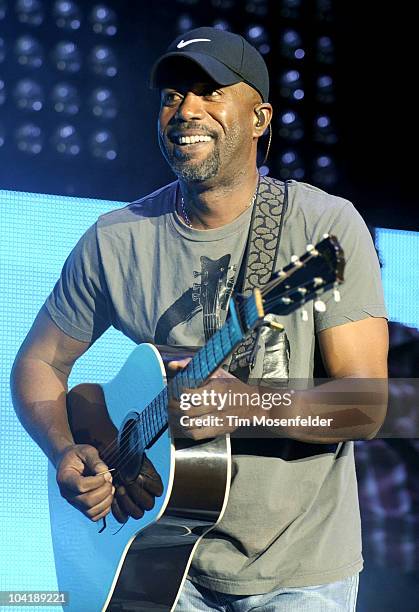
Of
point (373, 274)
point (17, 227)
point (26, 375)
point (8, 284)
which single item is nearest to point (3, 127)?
point (17, 227)

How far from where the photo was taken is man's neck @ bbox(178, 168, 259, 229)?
2.16 m

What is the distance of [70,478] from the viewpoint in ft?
7.04

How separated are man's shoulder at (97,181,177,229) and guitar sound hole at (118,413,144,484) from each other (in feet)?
1.56

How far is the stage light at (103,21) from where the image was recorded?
291 centimetres

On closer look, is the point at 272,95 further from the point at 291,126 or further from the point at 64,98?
the point at 64,98

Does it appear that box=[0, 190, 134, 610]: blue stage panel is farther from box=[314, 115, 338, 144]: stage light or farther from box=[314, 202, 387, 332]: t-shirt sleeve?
box=[314, 115, 338, 144]: stage light

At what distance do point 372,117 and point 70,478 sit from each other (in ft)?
5.49

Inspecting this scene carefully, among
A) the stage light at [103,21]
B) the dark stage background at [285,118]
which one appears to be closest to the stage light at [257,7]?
the dark stage background at [285,118]

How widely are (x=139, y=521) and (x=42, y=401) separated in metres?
0.50

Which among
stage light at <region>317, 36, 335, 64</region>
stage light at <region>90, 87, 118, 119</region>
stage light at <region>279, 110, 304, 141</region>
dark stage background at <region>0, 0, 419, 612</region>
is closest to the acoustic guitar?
dark stage background at <region>0, 0, 419, 612</region>

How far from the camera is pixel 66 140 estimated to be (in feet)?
9.41

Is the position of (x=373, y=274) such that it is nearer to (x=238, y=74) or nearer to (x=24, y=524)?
(x=238, y=74)

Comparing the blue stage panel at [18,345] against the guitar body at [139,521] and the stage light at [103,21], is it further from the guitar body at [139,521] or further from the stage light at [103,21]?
the stage light at [103,21]

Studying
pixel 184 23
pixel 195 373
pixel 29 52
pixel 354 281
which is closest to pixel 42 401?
pixel 195 373
